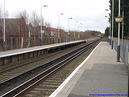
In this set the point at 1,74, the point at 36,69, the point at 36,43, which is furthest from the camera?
the point at 36,43

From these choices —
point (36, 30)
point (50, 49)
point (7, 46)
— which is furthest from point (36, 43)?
point (36, 30)

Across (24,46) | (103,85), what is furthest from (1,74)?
(24,46)

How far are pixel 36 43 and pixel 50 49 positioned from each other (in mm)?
5630

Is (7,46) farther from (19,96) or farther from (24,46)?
(19,96)

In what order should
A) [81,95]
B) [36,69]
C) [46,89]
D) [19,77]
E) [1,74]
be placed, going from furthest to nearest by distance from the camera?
[36,69] → [1,74] → [19,77] → [46,89] → [81,95]

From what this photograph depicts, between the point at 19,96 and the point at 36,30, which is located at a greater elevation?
the point at 36,30

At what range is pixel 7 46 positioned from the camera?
98.7ft

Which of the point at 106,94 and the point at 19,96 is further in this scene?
the point at 19,96

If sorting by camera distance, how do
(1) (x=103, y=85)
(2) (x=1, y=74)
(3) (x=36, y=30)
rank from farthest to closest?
(3) (x=36, y=30) → (2) (x=1, y=74) → (1) (x=103, y=85)

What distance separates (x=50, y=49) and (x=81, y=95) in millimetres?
28910

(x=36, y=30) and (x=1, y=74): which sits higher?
(x=36, y=30)

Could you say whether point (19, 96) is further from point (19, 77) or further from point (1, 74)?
point (1, 74)

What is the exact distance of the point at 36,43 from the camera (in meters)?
41.7

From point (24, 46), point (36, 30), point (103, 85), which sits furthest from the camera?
point (36, 30)
